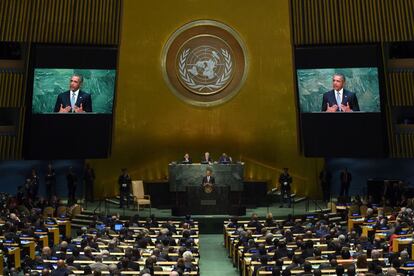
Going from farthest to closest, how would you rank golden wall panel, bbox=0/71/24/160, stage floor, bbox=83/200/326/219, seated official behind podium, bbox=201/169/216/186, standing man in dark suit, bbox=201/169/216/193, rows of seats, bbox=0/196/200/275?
golden wall panel, bbox=0/71/24/160
stage floor, bbox=83/200/326/219
seated official behind podium, bbox=201/169/216/186
standing man in dark suit, bbox=201/169/216/193
rows of seats, bbox=0/196/200/275

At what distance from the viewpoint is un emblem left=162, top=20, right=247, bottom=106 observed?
29.9m

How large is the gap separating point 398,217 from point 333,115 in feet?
21.8

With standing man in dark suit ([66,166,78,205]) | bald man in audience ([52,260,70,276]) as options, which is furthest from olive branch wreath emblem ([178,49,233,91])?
bald man in audience ([52,260,70,276])

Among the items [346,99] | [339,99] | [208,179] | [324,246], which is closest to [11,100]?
[208,179]

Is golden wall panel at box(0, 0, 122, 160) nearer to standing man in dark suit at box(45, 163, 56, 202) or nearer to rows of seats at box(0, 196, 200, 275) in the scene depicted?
standing man in dark suit at box(45, 163, 56, 202)

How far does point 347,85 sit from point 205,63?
5.77 metres

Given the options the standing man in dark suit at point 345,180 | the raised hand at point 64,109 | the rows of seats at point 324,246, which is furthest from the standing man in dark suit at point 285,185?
the raised hand at point 64,109

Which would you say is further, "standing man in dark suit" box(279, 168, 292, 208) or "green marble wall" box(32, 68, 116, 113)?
"standing man in dark suit" box(279, 168, 292, 208)

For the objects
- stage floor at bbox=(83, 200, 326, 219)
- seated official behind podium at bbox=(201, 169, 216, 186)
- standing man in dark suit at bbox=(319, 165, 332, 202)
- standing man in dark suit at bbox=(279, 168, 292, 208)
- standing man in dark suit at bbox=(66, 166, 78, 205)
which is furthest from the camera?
standing man in dark suit at bbox=(319, 165, 332, 202)

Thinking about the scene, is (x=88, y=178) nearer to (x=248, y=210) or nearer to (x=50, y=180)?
(x=50, y=180)

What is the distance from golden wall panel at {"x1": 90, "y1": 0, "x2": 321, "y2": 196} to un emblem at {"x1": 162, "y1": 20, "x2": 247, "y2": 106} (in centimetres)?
27

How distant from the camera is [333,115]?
1070 inches

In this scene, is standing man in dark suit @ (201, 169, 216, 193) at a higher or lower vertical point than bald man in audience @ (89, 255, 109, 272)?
higher

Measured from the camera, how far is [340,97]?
2733cm
